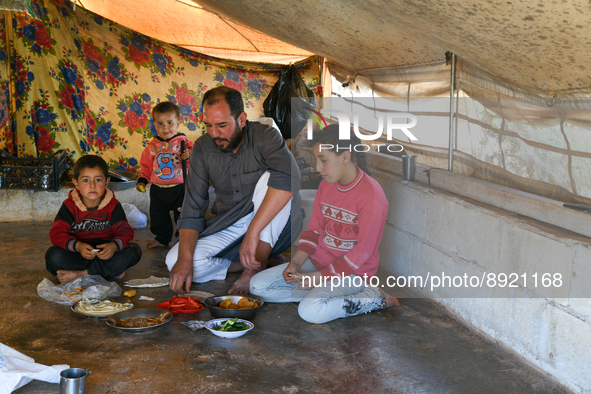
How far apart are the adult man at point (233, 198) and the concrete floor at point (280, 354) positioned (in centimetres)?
39

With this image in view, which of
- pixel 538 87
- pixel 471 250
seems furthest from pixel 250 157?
pixel 538 87

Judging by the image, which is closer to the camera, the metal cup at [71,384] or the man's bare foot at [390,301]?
the metal cup at [71,384]

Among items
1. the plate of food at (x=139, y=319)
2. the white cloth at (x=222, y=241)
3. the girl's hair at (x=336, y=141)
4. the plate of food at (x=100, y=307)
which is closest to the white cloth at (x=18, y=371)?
the plate of food at (x=139, y=319)

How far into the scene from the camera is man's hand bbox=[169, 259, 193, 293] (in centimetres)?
286

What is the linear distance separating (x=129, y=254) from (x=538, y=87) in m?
2.50

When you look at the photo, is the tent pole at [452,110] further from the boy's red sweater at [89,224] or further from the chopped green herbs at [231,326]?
the boy's red sweater at [89,224]

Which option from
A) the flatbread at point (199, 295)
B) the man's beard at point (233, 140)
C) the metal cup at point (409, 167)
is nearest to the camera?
the flatbread at point (199, 295)

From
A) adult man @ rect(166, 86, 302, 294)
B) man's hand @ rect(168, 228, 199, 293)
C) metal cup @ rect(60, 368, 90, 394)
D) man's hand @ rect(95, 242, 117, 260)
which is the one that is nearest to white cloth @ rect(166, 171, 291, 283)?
adult man @ rect(166, 86, 302, 294)

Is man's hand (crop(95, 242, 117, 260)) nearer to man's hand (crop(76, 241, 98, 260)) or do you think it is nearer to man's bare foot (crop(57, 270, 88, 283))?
man's hand (crop(76, 241, 98, 260))

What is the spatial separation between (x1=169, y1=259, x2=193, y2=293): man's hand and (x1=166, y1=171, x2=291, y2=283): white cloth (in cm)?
21

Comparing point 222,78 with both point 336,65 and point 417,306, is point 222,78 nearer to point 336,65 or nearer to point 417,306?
point 336,65

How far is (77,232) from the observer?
3197 mm

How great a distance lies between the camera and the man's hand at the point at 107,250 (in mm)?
3072

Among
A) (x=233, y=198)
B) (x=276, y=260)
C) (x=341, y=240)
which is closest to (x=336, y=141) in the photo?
(x=341, y=240)
